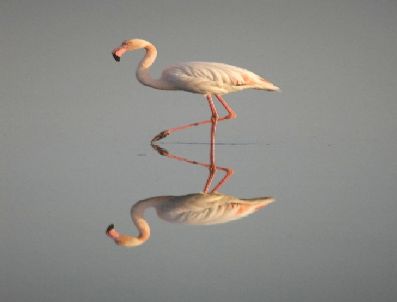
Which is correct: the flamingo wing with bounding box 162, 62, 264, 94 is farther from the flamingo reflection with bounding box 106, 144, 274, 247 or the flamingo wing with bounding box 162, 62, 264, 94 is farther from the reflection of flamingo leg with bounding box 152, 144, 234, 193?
the flamingo reflection with bounding box 106, 144, 274, 247

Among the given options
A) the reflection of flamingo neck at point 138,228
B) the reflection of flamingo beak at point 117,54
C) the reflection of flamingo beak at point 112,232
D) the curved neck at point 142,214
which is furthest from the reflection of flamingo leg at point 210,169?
the reflection of flamingo beak at point 112,232

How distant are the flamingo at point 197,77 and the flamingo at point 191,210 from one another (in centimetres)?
323

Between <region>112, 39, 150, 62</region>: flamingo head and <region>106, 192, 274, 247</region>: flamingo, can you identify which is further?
<region>112, 39, 150, 62</region>: flamingo head

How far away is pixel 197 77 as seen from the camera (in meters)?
8.29

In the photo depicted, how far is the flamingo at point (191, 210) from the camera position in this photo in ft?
13.1

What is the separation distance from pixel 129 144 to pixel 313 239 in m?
6.36

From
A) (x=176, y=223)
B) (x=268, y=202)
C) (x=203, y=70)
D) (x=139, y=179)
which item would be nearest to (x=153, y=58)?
(x=203, y=70)

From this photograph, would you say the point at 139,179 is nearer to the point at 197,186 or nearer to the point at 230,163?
the point at 197,186

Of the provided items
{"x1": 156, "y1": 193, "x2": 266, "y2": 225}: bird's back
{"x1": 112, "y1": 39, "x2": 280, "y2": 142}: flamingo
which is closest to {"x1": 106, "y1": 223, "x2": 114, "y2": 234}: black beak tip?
{"x1": 156, "y1": 193, "x2": 266, "y2": 225}: bird's back

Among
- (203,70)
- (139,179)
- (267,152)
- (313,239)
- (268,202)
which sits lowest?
(313,239)

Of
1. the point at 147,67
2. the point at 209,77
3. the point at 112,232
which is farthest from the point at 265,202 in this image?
the point at 147,67

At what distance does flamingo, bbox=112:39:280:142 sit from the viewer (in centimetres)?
828

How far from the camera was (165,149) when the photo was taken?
8984mm

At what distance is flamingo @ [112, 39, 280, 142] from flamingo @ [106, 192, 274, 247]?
10.6 ft
